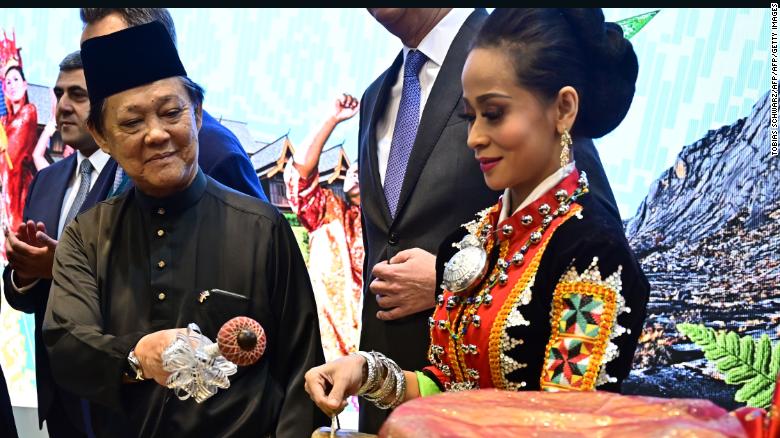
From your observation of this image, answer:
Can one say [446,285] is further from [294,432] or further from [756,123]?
[756,123]

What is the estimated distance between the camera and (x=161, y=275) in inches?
95.5

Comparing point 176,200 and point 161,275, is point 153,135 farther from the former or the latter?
point 161,275

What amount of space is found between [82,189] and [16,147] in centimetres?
103

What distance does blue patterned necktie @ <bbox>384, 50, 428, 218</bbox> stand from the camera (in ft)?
8.92

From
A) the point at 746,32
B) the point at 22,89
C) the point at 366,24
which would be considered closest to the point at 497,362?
the point at 746,32

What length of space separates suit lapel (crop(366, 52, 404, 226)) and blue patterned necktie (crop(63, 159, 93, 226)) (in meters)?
1.06

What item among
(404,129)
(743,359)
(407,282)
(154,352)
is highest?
(404,129)

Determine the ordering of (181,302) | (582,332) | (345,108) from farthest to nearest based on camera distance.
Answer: (345,108), (181,302), (582,332)

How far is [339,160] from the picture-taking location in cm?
382

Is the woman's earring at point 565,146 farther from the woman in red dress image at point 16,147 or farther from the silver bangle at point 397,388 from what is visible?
the woman in red dress image at point 16,147

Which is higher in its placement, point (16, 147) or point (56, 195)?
point (16, 147)

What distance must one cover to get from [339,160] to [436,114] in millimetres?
1216

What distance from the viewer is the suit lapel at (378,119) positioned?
2731mm

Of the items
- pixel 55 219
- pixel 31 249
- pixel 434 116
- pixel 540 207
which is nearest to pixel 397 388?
pixel 540 207
